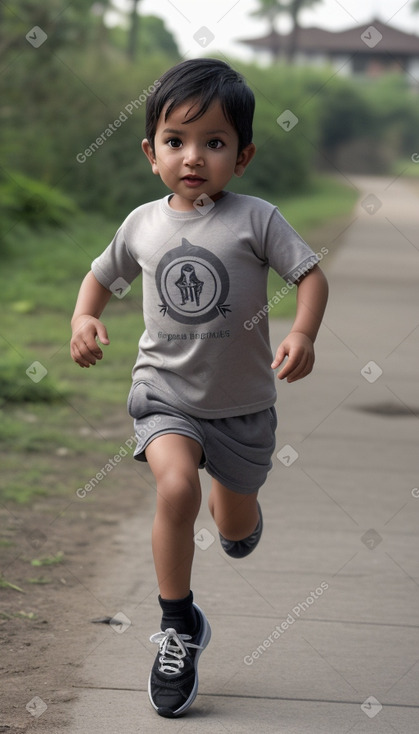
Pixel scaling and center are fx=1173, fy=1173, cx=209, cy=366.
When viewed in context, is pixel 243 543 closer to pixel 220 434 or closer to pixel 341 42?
pixel 220 434

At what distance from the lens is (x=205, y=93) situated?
311cm

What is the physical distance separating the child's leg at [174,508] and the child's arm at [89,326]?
0.97 ft

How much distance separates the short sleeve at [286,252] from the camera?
3146 millimetres

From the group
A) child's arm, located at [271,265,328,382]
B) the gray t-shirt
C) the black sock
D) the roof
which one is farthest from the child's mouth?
the roof

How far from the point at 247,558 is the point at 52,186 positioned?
15.6 m

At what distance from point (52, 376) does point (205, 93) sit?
474 centimetres

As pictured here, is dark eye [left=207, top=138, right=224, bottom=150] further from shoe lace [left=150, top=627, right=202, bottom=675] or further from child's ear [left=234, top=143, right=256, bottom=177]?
shoe lace [left=150, top=627, right=202, bottom=675]

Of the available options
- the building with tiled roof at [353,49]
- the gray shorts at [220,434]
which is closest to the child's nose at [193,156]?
the gray shorts at [220,434]

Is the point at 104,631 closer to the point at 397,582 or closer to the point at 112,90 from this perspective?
the point at 397,582

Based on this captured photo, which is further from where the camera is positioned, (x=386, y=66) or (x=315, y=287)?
(x=386, y=66)

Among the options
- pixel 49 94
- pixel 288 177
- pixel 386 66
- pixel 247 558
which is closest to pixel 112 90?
pixel 49 94

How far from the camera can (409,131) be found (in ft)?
194
